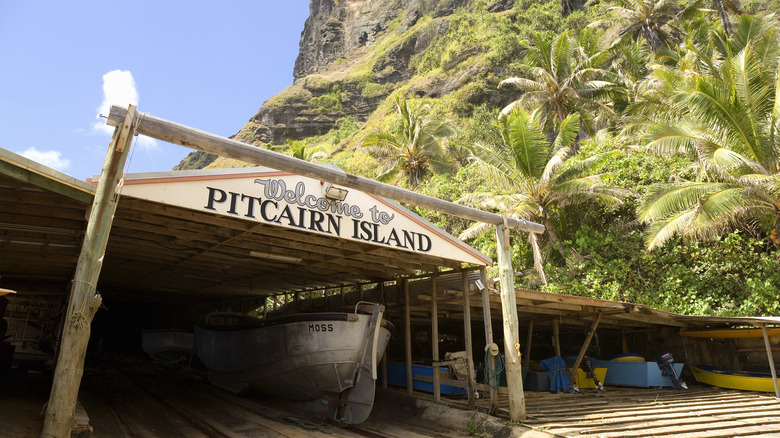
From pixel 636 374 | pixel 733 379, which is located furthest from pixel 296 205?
pixel 733 379

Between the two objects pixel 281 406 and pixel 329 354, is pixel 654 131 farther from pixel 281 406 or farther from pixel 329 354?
pixel 281 406

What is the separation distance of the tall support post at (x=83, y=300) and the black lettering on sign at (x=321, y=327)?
14.6 ft

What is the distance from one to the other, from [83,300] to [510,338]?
6179mm

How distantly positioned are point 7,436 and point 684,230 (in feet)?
51.3

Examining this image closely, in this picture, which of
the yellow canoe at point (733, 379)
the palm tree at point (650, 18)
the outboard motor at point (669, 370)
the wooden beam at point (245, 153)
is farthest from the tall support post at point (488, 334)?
the palm tree at point (650, 18)

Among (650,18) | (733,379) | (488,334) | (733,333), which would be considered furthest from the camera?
(650,18)

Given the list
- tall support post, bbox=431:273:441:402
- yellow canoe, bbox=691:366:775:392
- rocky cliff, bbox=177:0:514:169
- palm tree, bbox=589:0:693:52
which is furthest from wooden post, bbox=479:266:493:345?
rocky cliff, bbox=177:0:514:169

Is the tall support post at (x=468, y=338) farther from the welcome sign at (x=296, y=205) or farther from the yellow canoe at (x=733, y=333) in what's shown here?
the yellow canoe at (x=733, y=333)

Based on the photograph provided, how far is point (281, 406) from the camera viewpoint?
1042 cm

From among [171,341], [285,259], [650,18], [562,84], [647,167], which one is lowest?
[171,341]

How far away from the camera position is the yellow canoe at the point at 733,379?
38.0ft

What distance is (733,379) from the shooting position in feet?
40.2

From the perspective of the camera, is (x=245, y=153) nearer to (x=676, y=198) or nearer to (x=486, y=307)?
(x=486, y=307)

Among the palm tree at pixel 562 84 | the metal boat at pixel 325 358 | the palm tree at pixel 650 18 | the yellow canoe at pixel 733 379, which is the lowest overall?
the yellow canoe at pixel 733 379
